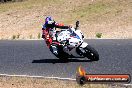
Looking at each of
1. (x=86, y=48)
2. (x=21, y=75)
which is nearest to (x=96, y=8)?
(x=86, y=48)

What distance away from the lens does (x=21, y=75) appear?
14.2 metres

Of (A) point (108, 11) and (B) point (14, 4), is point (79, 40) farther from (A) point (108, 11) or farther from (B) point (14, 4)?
(B) point (14, 4)

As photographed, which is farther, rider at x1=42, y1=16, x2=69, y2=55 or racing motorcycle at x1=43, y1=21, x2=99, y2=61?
rider at x1=42, y1=16, x2=69, y2=55

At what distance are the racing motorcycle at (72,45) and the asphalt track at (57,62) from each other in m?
0.26

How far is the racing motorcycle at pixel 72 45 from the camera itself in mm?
16156

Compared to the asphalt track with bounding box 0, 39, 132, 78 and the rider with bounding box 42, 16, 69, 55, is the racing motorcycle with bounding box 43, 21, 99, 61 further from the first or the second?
the asphalt track with bounding box 0, 39, 132, 78

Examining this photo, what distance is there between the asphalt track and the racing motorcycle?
257mm

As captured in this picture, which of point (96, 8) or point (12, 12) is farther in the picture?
point (12, 12)

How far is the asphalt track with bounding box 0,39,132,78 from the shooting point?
48.2 feet

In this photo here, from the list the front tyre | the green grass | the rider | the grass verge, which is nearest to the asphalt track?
the front tyre

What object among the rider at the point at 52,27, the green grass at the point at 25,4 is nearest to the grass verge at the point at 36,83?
the rider at the point at 52,27

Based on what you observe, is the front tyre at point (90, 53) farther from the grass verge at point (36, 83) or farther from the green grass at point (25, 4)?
the green grass at point (25, 4)

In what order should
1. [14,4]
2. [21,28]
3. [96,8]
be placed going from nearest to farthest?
[21,28]
[96,8]
[14,4]

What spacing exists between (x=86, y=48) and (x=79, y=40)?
14.1 inches
